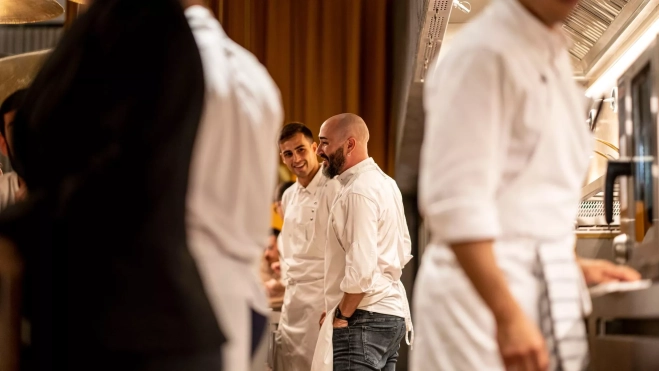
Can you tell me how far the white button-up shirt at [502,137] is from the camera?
1189mm

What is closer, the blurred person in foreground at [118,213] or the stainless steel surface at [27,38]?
the blurred person in foreground at [118,213]

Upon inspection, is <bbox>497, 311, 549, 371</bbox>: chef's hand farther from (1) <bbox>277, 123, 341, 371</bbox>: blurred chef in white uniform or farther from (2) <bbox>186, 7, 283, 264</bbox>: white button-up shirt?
(1) <bbox>277, 123, 341, 371</bbox>: blurred chef in white uniform

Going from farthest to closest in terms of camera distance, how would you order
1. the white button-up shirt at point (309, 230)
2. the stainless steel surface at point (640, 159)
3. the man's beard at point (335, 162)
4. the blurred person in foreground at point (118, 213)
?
the white button-up shirt at point (309, 230) < the man's beard at point (335, 162) < the stainless steel surface at point (640, 159) < the blurred person in foreground at point (118, 213)

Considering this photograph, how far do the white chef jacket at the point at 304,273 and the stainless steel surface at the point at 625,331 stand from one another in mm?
2794

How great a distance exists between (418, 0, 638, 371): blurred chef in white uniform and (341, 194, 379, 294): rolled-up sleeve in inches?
93.1

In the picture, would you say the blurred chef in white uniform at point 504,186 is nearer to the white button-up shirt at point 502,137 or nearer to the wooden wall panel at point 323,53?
the white button-up shirt at point 502,137

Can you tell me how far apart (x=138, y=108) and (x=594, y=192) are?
10.8ft

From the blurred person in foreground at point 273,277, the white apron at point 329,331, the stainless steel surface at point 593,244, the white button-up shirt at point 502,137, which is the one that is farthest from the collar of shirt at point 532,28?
the blurred person in foreground at point 273,277

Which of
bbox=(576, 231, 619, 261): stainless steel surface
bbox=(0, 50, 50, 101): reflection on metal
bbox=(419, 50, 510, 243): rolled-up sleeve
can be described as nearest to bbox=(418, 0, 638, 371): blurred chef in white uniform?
bbox=(419, 50, 510, 243): rolled-up sleeve

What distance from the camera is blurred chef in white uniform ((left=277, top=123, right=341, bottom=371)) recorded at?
14.4 ft

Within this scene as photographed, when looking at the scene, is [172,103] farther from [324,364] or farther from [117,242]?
[324,364]

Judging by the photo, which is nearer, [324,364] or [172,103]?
[172,103]

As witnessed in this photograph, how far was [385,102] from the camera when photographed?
298 inches

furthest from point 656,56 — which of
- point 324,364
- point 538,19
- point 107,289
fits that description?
point 324,364
